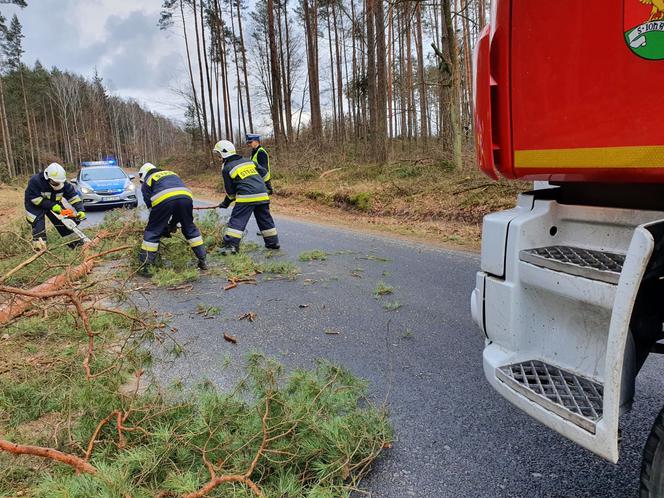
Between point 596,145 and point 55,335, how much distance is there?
4.16 m

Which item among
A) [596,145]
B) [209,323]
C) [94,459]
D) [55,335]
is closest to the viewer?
[596,145]

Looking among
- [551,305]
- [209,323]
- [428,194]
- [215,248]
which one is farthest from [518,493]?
[428,194]

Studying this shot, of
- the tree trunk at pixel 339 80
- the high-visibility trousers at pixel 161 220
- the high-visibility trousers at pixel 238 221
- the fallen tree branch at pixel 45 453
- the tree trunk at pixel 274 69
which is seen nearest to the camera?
the fallen tree branch at pixel 45 453

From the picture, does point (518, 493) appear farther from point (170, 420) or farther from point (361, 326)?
point (361, 326)

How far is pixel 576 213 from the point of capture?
5.73ft

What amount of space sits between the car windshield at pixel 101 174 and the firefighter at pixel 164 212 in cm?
963

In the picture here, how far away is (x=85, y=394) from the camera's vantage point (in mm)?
2480

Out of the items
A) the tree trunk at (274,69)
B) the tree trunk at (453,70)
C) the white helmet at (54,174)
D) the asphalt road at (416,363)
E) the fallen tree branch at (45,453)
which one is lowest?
the asphalt road at (416,363)

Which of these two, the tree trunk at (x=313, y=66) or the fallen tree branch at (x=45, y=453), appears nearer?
the fallen tree branch at (x=45, y=453)

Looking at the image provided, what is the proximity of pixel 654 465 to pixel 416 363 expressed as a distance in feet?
6.17

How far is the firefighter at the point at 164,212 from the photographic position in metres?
5.88

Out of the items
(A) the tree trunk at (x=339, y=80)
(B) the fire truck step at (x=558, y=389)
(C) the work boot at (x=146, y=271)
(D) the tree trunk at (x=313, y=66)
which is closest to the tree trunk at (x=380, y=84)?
(D) the tree trunk at (x=313, y=66)

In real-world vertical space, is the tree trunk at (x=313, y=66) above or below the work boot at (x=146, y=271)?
above

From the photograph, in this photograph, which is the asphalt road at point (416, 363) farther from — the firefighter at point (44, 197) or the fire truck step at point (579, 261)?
the firefighter at point (44, 197)
